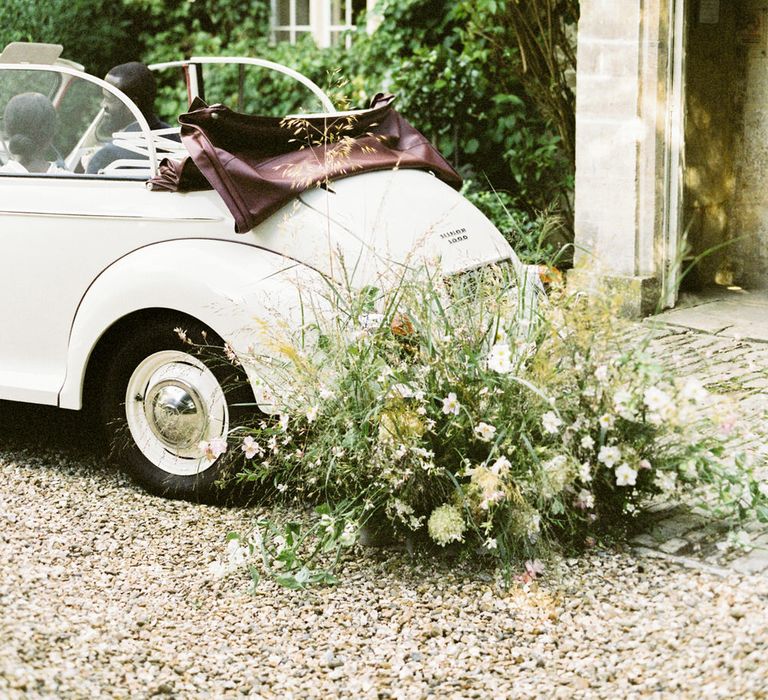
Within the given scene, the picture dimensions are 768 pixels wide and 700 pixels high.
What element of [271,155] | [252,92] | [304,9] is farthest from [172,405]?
[304,9]

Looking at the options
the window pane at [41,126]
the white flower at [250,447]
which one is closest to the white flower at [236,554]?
the white flower at [250,447]

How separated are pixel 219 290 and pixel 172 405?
1.83ft

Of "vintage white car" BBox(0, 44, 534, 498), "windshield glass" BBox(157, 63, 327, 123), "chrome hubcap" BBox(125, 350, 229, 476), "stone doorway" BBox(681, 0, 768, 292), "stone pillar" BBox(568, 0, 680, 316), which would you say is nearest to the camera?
"vintage white car" BBox(0, 44, 534, 498)

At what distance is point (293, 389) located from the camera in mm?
4469

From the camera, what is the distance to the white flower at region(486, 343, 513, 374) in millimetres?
4086

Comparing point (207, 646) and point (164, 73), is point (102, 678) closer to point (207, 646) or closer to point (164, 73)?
point (207, 646)

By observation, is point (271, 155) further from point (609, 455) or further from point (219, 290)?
point (609, 455)

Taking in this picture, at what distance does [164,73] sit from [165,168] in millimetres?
8380

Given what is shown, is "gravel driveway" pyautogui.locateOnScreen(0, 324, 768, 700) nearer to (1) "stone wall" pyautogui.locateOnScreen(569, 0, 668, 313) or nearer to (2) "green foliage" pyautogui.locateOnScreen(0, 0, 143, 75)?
(1) "stone wall" pyautogui.locateOnScreen(569, 0, 668, 313)

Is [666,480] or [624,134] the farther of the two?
[624,134]

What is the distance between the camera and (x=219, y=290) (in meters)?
4.72

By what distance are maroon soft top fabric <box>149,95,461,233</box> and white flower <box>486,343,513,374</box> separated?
1178mm

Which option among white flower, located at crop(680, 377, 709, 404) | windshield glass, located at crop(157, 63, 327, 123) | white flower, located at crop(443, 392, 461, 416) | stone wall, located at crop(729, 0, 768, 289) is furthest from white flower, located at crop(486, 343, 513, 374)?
windshield glass, located at crop(157, 63, 327, 123)

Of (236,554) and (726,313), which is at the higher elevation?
(726,313)
